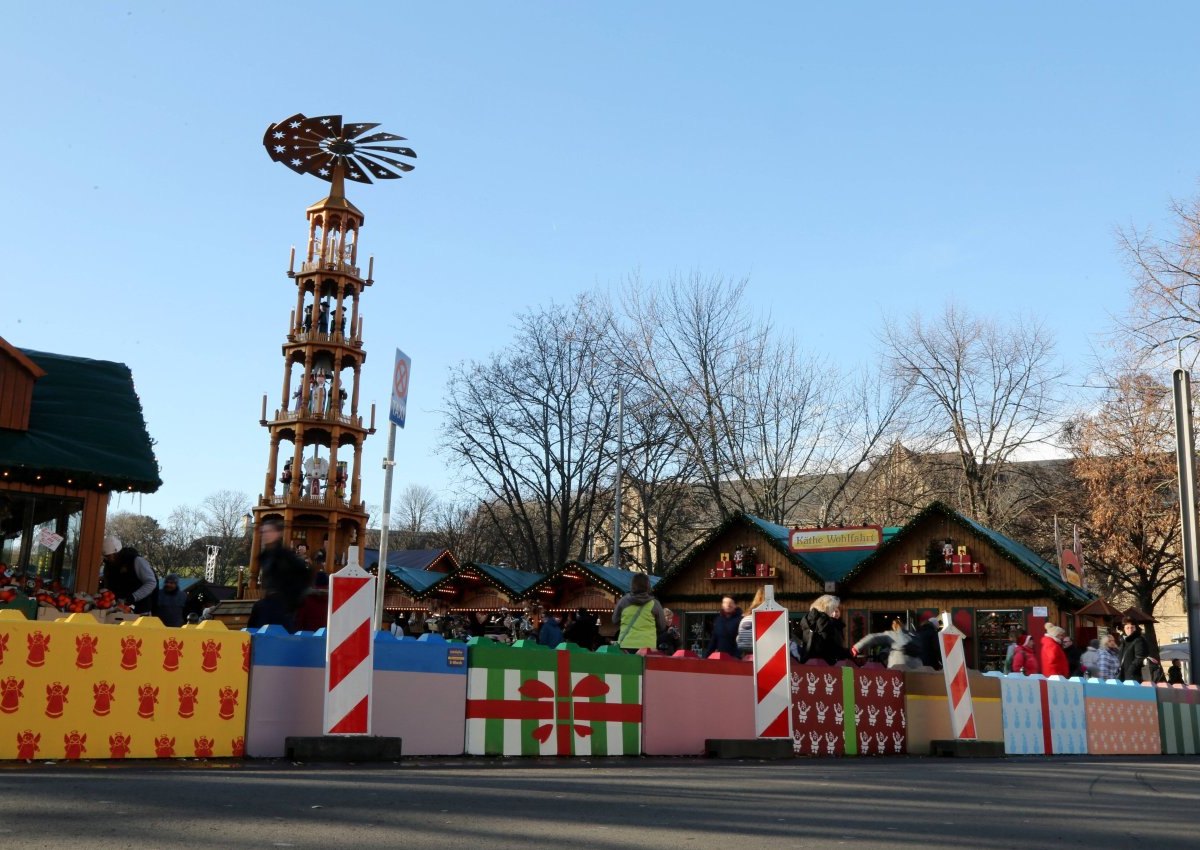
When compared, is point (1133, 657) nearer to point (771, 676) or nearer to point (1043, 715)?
point (1043, 715)

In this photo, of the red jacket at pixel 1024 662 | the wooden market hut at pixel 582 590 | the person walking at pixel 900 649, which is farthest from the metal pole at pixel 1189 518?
the wooden market hut at pixel 582 590

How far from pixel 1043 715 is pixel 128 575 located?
459 inches

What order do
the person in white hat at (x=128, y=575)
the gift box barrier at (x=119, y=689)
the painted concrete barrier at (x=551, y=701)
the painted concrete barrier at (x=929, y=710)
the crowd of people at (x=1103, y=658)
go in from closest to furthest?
the gift box barrier at (x=119, y=689), the painted concrete barrier at (x=551, y=701), the painted concrete barrier at (x=929, y=710), the person in white hat at (x=128, y=575), the crowd of people at (x=1103, y=658)

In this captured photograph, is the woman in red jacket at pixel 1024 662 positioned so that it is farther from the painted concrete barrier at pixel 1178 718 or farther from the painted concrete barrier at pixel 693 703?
the painted concrete barrier at pixel 693 703

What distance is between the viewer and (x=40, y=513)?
1814 centimetres

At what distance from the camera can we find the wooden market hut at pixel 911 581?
3475cm

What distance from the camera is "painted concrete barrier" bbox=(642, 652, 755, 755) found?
11.2 metres

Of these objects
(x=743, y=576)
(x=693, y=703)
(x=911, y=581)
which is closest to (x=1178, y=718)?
(x=693, y=703)

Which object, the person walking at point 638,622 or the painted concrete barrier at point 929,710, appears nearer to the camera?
the person walking at point 638,622

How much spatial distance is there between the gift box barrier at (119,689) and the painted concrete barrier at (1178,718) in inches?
616

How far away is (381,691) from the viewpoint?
922 centimetres

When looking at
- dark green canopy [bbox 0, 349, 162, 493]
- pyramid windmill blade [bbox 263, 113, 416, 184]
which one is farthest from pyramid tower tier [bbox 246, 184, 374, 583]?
dark green canopy [bbox 0, 349, 162, 493]

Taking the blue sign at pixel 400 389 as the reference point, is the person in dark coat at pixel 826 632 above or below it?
below

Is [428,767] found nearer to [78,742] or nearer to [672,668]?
[78,742]
